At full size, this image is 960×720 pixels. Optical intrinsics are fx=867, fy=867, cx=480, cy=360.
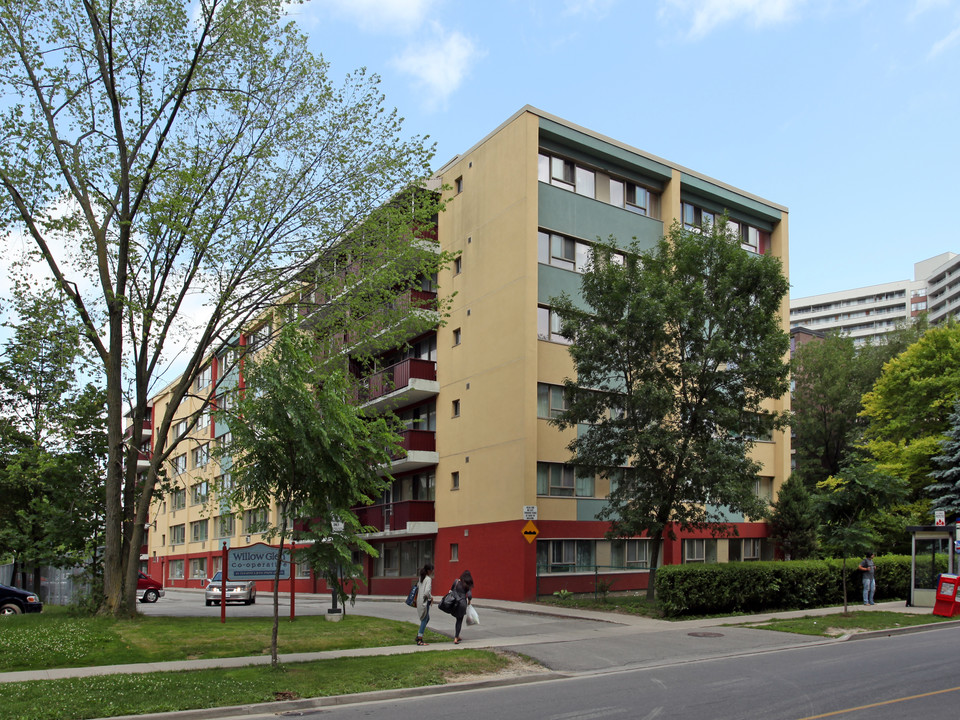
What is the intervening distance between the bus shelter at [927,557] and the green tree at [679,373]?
4.59m

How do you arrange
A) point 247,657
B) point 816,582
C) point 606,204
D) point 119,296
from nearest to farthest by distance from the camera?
point 247,657 < point 119,296 < point 816,582 < point 606,204

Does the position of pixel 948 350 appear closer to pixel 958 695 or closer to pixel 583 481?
pixel 583 481

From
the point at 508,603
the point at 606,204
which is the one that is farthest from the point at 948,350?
the point at 508,603

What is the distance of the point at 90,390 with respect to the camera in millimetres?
24375

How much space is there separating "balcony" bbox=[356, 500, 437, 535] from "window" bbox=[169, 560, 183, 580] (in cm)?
3592

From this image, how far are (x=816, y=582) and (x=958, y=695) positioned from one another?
14332mm

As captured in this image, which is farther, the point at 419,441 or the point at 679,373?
the point at 419,441

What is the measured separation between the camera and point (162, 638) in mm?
16219

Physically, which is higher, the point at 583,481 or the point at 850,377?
the point at 850,377

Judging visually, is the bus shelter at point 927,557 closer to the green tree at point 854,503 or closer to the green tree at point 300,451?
the green tree at point 854,503

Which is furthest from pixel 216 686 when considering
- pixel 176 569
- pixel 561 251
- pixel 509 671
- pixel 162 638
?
pixel 176 569

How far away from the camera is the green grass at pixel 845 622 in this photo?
19094mm

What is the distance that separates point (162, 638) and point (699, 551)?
2312cm

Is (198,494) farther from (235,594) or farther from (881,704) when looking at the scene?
(235,594)
